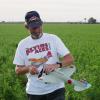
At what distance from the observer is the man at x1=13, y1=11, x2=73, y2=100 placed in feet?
16.6

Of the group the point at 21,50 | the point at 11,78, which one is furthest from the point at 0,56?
the point at 21,50

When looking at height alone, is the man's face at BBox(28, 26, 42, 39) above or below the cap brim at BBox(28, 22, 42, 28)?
below

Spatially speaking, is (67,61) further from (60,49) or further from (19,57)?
(19,57)

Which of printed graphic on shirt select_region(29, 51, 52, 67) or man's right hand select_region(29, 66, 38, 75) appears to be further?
printed graphic on shirt select_region(29, 51, 52, 67)

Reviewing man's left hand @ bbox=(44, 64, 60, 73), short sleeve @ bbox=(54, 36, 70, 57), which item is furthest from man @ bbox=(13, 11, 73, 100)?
man's left hand @ bbox=(44, 64, 60, 73)

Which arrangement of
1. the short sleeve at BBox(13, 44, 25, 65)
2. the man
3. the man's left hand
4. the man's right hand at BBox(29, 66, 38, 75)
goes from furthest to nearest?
the short sleeve at BBox(13, 44, 25, 65) → the man → the man's right hand at BBox(29, 66, 38, 75) → the man's left hand

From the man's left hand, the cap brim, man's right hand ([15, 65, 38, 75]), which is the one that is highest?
the cap brim

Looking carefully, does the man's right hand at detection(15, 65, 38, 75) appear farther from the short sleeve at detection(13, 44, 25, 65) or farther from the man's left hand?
the man's left hand

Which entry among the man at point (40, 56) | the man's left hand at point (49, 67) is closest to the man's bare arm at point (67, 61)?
the man at point (40, 56)

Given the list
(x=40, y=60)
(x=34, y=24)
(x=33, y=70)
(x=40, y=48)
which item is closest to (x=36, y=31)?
(x=34, y=24)

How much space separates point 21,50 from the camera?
→ 5.25m

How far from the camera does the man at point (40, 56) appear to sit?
199 inches

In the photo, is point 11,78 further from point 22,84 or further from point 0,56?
point 0,56

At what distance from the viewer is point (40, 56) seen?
5102 mm
